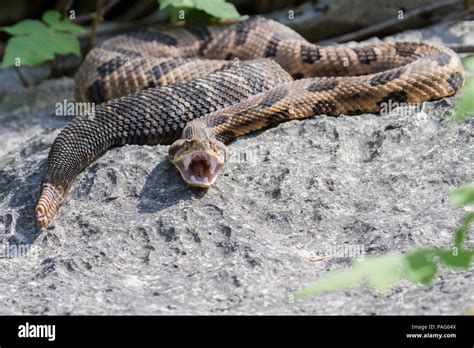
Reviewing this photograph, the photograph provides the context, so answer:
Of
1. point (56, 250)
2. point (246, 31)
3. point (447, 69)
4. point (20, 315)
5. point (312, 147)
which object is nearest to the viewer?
point (20, 315)

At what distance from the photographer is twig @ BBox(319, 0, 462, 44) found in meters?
8.41

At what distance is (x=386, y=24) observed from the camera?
8.57m

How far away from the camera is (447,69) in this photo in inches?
246

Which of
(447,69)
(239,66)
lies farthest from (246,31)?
(447,69)

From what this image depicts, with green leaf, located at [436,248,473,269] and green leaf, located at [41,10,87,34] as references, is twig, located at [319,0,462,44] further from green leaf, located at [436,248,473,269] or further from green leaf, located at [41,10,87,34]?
green leaf, located at [436,248,473,269]

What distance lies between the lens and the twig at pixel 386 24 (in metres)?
8.41

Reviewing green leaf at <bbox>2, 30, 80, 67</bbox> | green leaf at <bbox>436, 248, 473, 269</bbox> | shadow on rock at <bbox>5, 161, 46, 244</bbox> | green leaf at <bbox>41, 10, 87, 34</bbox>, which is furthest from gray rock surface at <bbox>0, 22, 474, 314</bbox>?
green leaf at <bbox>41, 10, 87, 34</bbox>

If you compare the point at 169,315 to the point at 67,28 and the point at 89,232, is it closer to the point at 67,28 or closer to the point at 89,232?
the point at 89,232

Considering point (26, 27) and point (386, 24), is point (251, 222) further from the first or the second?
point (386, 24)

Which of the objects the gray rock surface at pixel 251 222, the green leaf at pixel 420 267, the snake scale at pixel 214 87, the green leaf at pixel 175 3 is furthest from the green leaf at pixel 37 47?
the green leaf at pixel 420 267

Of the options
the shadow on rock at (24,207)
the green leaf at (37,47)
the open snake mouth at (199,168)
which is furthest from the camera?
the green leaf at (37,47)

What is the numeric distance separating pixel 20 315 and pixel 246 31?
13.9ft

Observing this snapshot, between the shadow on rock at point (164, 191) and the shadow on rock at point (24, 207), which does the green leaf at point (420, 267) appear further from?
the shadow on rock at point (24, 207)

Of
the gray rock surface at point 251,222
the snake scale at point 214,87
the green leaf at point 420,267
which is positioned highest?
the snake scale at point 214,87
